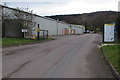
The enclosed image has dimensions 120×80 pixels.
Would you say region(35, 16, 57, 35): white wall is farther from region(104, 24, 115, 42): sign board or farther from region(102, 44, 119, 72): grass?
region(102, 44, 119, 72): grass

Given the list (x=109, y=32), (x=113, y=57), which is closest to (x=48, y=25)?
(x=109, y=32)

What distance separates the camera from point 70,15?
4451 inches

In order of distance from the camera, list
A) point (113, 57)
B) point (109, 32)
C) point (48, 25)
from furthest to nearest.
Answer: point (48, 25) < point (109, 32) < point (113, 57)

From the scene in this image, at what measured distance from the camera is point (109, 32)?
72.6 ft

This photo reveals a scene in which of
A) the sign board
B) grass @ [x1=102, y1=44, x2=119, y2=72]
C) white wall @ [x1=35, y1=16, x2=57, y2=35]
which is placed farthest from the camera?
white wall @ [x1=35, y1=16, x2=57, y2=35]

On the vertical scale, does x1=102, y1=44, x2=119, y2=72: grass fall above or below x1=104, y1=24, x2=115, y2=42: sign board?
below

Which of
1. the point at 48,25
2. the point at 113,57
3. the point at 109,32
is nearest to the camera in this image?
the point at 113,57

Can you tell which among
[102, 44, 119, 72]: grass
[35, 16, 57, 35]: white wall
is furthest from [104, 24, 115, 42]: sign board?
[35, 16, 57, 35]: white wall

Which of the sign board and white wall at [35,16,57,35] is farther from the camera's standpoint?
white wall at [35,16,57,35]

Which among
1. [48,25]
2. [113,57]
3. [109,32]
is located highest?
[48,25]

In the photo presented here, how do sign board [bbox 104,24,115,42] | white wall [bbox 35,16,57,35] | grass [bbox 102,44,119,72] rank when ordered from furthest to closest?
white wall [bbox 35,16,57,35] → sign board [bbox 104,24,115,42] → grass [bbox 102,44,119,72]

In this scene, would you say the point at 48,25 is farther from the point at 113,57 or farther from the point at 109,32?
the point at 113,57

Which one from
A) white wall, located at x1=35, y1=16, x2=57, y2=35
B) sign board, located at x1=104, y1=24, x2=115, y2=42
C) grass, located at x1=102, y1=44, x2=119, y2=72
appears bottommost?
grass, located at x1=102, y1=44, x2=119, y2=72

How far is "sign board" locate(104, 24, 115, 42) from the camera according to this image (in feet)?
71.7
